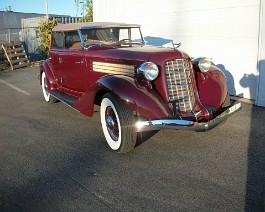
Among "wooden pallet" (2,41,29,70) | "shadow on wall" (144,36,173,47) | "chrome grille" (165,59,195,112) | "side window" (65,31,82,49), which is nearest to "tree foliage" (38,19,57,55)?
"wooden pallet" (2,41,29,70)

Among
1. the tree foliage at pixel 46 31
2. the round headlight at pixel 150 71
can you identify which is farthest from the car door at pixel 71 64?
the tree foliage at pixel 46 31

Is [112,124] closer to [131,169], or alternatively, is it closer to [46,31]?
[131,169]

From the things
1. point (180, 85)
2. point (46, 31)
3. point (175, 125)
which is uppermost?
Answer: point (46, 31)

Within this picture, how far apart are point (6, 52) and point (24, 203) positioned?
12.6 metres

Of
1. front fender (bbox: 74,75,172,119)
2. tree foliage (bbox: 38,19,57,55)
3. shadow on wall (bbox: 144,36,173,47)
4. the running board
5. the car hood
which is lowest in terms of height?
the running board

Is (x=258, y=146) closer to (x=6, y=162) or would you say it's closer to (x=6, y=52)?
(x=6, y=162)

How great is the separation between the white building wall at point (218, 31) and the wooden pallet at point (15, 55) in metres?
7.54

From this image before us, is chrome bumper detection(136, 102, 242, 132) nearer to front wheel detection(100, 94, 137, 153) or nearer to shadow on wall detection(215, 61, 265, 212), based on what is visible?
front wheel detection(100, 94, 137, 153)

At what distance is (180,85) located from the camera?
13.9 feet

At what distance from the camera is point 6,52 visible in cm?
1420

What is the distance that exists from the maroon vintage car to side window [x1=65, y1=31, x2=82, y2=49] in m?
0.07

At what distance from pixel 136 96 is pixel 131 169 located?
899 millimetres

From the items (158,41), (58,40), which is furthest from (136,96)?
(158,41)

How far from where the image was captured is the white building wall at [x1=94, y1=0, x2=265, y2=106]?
6762mm
